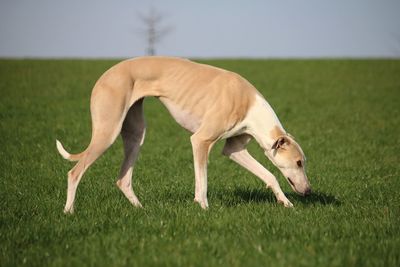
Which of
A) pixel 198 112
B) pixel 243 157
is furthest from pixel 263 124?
pixel 198 112

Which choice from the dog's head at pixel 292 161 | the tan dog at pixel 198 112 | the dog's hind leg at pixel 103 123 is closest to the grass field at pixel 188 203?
the dog's head at pixel 292 161

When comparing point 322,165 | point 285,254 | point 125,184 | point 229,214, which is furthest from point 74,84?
point 285,254

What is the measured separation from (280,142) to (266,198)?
1.24 meters

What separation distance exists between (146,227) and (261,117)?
2333mm

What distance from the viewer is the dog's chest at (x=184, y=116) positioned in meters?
6.67

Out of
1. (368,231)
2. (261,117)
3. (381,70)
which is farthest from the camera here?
(381,70)

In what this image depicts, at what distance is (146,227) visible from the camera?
17.1 ft

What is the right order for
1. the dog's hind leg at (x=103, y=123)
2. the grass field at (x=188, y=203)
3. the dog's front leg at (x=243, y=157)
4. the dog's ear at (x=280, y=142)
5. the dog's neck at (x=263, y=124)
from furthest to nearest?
1. the dog's front leg at (x=243, y=157)
2. the dog's neck at (x=263, y=124)
3. the dog's ear at (x=280, y=142)
4. the dog's hind leg at (x=103, y=123)
5. the grass field at (x=188, y=203)

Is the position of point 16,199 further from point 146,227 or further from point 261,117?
point 261,117

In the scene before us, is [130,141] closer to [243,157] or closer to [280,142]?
[243,157]

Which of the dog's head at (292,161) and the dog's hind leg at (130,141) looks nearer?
the dog's head at (292,161)

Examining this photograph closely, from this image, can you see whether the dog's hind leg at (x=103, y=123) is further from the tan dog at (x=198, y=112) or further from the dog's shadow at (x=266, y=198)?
the dog's shadow at (x=266, y=198)

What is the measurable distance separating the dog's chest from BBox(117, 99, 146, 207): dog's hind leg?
17.2 inches

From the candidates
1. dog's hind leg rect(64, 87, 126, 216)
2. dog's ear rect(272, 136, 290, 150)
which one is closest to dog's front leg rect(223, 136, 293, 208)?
dog's ear rect(272, 136, 290, 150)
